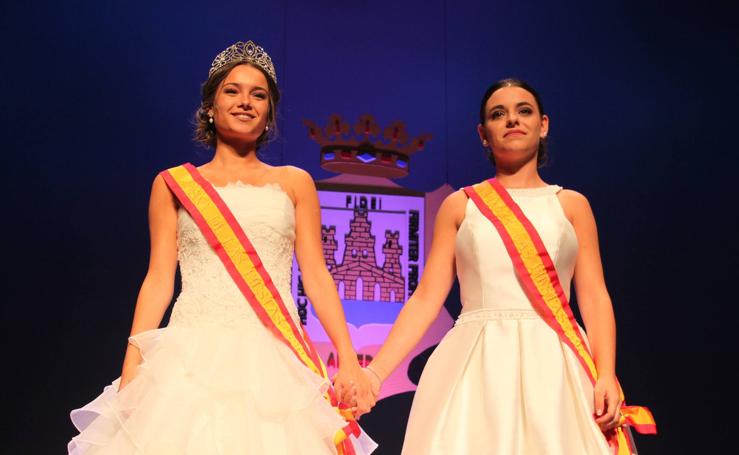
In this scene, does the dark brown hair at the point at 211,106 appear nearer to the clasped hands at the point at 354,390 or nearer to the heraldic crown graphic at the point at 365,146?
the clasped hands at the point at 354,390

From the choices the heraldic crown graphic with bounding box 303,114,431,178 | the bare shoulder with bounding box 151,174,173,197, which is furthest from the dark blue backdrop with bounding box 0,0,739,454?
the bare shoulder with bounding box 151,174,173,197

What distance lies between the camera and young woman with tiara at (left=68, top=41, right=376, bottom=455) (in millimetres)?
1782

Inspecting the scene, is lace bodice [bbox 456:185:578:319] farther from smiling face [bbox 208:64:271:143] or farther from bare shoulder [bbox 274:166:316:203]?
smiling face [bbox 208:64:271:143]

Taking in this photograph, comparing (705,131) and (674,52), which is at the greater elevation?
(674,52)

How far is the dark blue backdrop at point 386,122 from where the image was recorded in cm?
336

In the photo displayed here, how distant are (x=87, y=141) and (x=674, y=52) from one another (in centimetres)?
248

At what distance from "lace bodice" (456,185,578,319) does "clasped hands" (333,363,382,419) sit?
0.31m

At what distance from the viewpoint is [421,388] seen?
2119 mm

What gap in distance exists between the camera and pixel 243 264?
2047 mm

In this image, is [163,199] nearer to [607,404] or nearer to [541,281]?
[541,281]

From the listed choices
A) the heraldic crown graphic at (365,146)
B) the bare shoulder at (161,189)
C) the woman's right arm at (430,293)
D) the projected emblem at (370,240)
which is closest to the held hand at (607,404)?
the woman's right arm at (430,293)

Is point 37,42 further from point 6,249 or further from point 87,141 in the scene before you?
point 6,249

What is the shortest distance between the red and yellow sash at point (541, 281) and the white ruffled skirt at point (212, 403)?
0.55m

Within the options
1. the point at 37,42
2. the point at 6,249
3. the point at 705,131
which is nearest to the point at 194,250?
the point at 6,249
